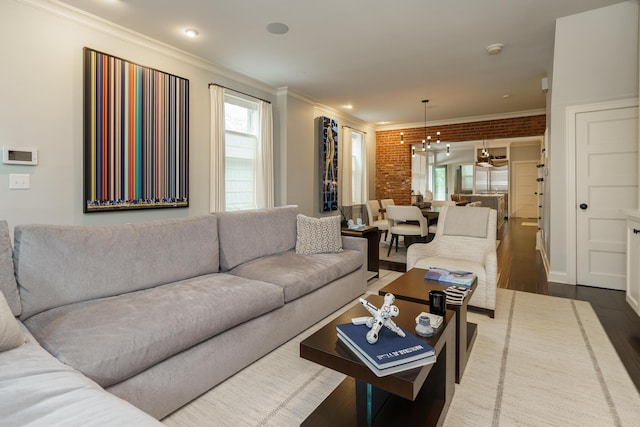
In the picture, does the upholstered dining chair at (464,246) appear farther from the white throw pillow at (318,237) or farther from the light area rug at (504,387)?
the white throw pillow at (318,237)

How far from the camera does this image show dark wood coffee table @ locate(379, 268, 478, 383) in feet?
6.37

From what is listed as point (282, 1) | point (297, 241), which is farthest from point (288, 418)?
point (282, 1)

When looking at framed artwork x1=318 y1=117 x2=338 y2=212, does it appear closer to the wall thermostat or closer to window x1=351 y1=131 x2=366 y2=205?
window x1=351 y1=131 x2=366 y2=205

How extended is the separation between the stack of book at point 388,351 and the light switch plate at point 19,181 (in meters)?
3.01

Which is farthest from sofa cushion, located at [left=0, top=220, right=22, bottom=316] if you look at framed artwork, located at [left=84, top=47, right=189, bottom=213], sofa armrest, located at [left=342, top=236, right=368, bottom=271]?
sofa armrest, located at [left=342, top=236, right=368, bottom=271]

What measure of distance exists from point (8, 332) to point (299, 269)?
1763 mm

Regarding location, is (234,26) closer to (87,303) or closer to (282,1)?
(282,1)

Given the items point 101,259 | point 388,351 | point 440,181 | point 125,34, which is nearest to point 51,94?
point 125,34

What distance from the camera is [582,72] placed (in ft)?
11.4

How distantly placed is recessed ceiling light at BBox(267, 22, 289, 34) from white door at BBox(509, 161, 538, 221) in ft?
A: 35.4

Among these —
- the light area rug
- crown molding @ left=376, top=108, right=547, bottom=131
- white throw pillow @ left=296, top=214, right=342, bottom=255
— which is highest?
crown molding @ left=376, top=108, right=547, bottom=131

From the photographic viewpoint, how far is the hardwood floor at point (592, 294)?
2264 millimetres

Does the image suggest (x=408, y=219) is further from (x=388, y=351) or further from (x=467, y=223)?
(x=388, y=351)

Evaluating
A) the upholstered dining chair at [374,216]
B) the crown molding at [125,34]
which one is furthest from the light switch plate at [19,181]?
the upholstered dining chair at [374,216]
